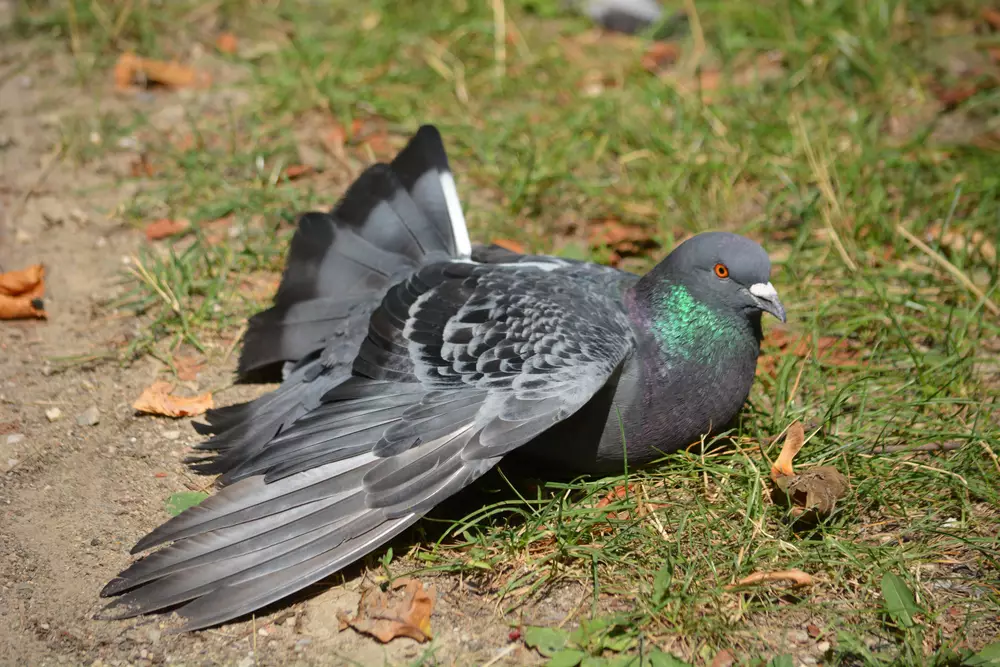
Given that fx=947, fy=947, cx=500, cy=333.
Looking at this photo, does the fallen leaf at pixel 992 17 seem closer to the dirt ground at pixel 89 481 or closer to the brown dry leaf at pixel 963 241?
the brown dry leaf at pixel 963 241

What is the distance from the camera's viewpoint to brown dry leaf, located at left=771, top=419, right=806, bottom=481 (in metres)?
3.54

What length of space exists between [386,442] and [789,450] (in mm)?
1537

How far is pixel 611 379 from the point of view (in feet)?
11.7

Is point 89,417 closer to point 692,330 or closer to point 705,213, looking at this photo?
point 692,330

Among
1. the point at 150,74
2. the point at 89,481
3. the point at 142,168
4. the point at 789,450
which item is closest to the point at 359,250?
the point at 89,481

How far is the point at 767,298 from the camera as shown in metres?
3.61

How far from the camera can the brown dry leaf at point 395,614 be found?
3.11m

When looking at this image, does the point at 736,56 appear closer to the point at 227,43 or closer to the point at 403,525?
the point at 227,43

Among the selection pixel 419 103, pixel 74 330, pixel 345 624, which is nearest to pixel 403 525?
pixel 345 624

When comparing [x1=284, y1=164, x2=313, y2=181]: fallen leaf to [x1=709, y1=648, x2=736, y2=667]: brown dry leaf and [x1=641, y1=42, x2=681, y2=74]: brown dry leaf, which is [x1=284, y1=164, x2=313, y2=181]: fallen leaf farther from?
[x1=709, y1=648, x2=736, y2=667]: brown dry leaf

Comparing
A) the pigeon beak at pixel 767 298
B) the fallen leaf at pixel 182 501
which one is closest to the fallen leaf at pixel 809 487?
the pigeon beak at pixel 767 298

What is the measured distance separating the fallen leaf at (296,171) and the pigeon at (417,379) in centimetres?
115

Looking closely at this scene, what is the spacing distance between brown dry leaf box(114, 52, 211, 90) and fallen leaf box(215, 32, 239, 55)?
31 cm

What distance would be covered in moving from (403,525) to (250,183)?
281cm
